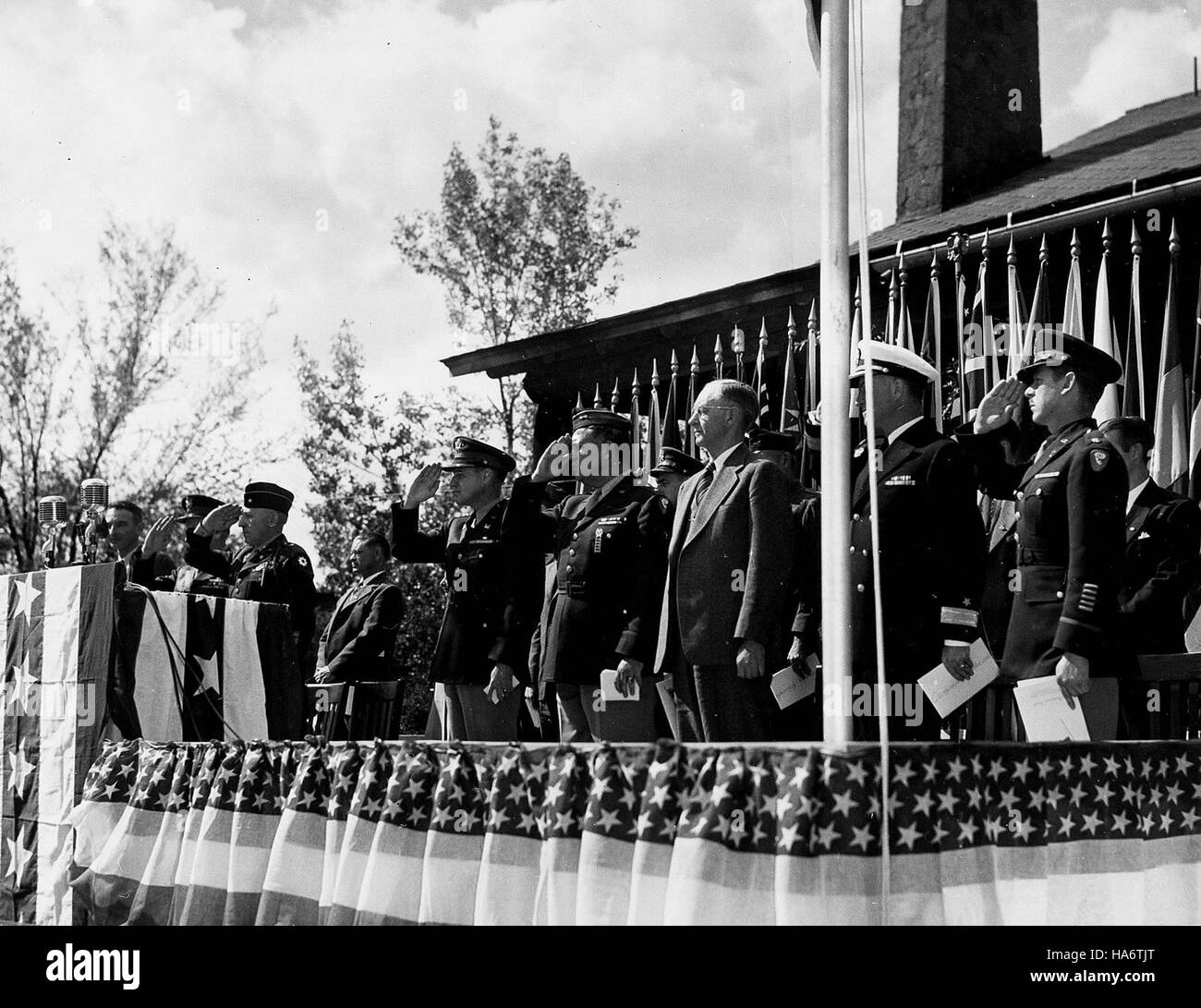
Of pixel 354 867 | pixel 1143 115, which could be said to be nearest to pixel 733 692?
pixel 354 867

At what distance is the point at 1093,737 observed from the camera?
473 cm

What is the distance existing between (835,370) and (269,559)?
4.83 metres

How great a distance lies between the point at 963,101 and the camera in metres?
12.6

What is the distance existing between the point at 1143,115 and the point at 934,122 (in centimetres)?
188

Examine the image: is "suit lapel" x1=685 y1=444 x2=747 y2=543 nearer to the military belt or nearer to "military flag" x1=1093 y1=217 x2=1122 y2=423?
the military belt

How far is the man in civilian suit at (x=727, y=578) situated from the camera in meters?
5.33

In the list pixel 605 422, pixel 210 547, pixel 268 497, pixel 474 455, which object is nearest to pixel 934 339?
pixel 605 422

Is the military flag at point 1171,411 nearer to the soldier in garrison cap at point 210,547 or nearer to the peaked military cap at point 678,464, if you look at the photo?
the peaked military cap at point 678,464

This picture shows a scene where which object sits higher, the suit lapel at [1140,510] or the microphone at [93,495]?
the microphone at [93,495]

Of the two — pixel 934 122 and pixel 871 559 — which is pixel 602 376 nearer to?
pixel 934 122

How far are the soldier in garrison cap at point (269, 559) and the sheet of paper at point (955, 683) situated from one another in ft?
13.2

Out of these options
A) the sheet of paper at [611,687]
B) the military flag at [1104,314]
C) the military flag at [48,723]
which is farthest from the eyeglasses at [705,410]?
the military flag at [1104,314]

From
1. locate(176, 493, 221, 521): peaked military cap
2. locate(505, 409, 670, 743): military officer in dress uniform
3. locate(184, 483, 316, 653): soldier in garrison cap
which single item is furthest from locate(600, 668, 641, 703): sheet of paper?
locate(176, 493, 221, 521): peaked military cap
